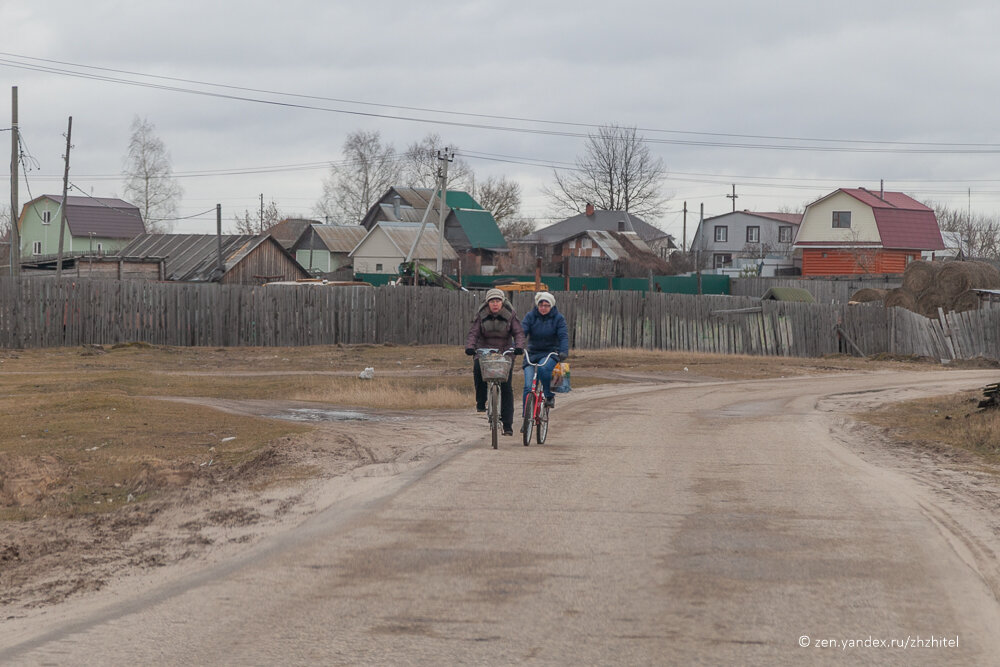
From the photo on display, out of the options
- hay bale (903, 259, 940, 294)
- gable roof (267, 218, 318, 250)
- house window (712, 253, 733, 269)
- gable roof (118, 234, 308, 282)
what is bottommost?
hay bale (903, 259, 940, 294)

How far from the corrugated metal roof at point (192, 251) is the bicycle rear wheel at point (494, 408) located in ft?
153

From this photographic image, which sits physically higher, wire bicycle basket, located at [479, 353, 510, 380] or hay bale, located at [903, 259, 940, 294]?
hay bale, located at [903, 259, 940, 294]

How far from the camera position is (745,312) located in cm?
3584

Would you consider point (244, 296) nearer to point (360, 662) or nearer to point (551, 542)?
point (551, 542)

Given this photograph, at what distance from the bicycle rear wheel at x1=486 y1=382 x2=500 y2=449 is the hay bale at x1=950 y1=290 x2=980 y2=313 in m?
30.4

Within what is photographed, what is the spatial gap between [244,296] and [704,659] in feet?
100

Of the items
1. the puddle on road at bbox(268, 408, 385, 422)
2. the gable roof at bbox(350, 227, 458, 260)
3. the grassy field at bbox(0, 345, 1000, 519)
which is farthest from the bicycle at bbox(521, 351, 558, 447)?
the gable roof at bbox(350, 227, 458, 260)

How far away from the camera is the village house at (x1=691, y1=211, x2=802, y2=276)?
3516 inches

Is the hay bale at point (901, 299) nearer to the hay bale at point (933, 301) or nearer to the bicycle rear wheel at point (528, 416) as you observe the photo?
the hay bale at point (933, 301)

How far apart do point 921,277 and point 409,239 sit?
40482 millimetres

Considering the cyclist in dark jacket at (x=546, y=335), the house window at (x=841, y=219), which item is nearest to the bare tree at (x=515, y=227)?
the house window at (x=841, y=219)

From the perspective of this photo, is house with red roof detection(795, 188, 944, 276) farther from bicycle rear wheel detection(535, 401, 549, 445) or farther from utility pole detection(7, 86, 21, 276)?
bicycle rear wheel detection(535, 401, 549, 445)

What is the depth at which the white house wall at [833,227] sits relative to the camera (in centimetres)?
6906

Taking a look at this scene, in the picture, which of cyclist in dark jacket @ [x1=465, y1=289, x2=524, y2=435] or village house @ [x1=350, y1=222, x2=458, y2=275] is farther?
village house @ [x1=350, y1=222, x2=458, y2=275]
